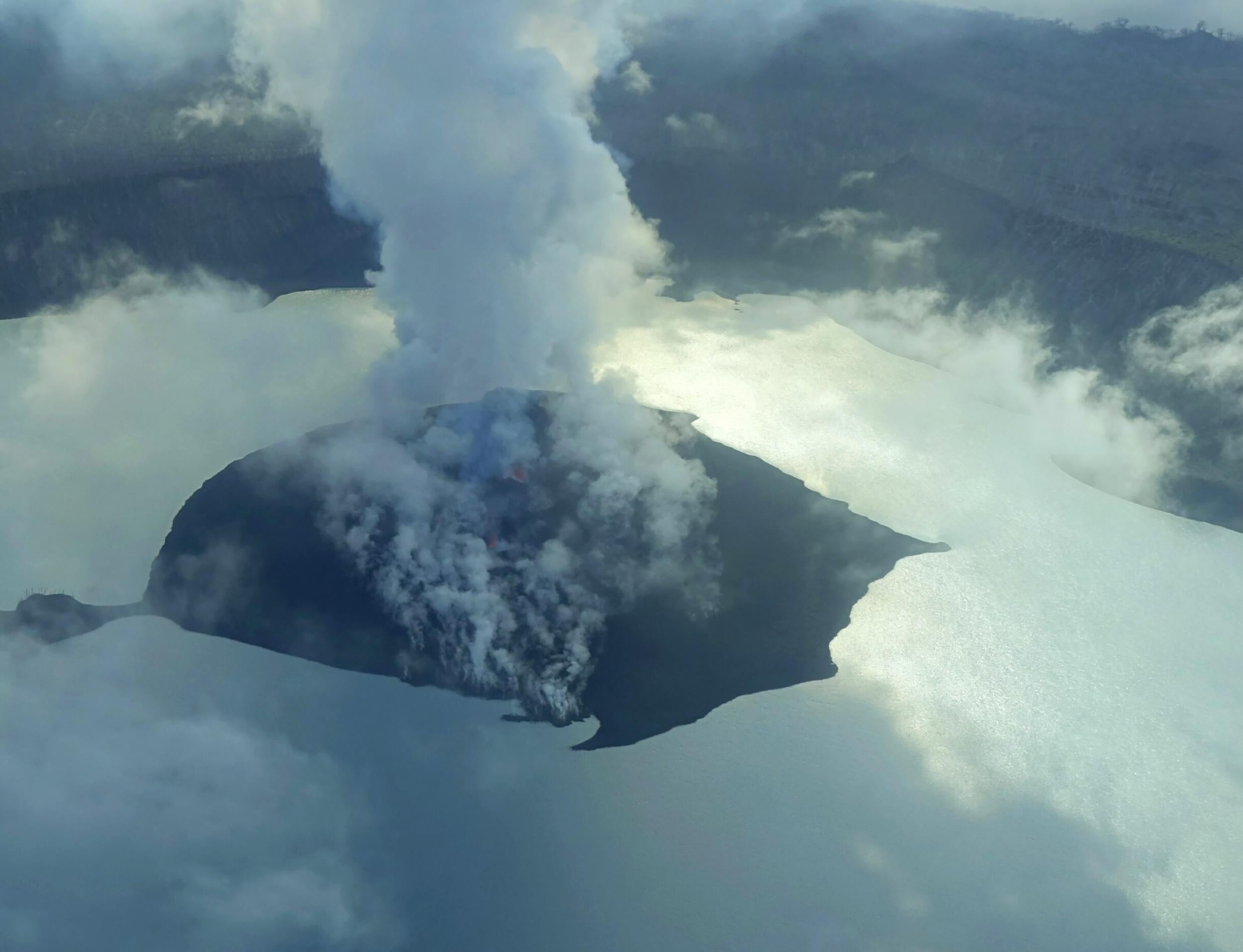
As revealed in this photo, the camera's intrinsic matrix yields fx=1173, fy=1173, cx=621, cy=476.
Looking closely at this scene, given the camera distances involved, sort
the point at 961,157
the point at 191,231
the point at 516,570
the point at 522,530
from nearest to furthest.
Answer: the point at 516,570 < the point at 522,530 < the point at 191,231 < the point at 961,157

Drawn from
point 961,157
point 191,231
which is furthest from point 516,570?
point 961,157

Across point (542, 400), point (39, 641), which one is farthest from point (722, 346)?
point (39, 641)

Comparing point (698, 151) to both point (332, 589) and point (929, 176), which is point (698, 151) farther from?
point (332, 589)

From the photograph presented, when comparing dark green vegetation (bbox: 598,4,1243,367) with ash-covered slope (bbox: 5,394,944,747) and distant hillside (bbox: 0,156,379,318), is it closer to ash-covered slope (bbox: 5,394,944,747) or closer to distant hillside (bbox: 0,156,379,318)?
distant hillside (bbox: 0,156,379,318)

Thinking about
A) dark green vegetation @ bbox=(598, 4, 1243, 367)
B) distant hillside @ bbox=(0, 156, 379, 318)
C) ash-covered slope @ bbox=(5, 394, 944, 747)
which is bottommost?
ash-covered slope @ bbox=(5, 394, 944, 747)

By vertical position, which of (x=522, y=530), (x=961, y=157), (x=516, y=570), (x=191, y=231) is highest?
(x=961, y=157)

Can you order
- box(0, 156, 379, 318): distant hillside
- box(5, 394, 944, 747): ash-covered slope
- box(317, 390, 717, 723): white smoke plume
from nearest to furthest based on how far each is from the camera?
box(5, 394, 944, 747): ash-covered slope
box(317, 390, 717, 723): white smoke plume
box(0, 156, 379, 318): distant hillside

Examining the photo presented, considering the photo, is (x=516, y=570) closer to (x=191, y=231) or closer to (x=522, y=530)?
(x=522, y=530)

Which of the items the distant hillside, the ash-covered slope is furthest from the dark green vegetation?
the ash-covered slope
